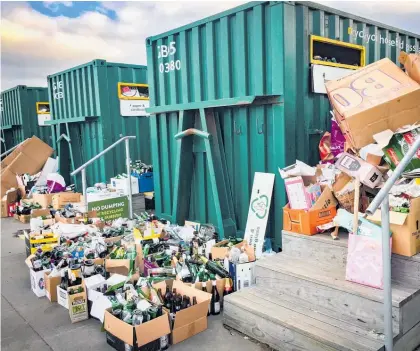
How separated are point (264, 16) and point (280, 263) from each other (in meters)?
2.42

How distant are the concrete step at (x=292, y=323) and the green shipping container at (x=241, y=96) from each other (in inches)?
51.3

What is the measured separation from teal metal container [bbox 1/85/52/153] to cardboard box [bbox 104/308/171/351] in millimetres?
9615

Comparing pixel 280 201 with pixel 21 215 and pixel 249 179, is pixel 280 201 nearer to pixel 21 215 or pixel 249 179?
pixel 249 179

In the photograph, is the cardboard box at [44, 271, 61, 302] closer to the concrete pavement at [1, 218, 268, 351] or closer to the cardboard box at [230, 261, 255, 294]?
the concrete pavement at [1, 218, 268, 351]

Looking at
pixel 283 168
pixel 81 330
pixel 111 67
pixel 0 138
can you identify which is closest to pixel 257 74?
pixel 283 168

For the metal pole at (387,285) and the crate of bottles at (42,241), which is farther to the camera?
the crate of bottles at (42,241)

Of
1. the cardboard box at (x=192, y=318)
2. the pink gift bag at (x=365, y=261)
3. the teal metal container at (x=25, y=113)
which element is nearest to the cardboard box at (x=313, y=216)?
the pink gift bag at (x=365, y=261)

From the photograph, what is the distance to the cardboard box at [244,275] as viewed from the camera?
11.1 feet

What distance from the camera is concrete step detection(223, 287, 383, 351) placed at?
239cm

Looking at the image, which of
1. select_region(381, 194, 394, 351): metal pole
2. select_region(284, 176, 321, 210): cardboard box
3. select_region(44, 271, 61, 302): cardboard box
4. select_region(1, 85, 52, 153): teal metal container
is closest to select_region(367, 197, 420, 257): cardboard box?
select_region(381, 194, 394, 351): metal pole

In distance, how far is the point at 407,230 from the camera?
260 centimetres

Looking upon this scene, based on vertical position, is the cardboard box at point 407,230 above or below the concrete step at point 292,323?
above

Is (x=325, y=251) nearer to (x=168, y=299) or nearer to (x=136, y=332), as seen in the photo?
(x=168, y=299)

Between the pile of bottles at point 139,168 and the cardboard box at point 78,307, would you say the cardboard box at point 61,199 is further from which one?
the cardboard box at point 78,307
